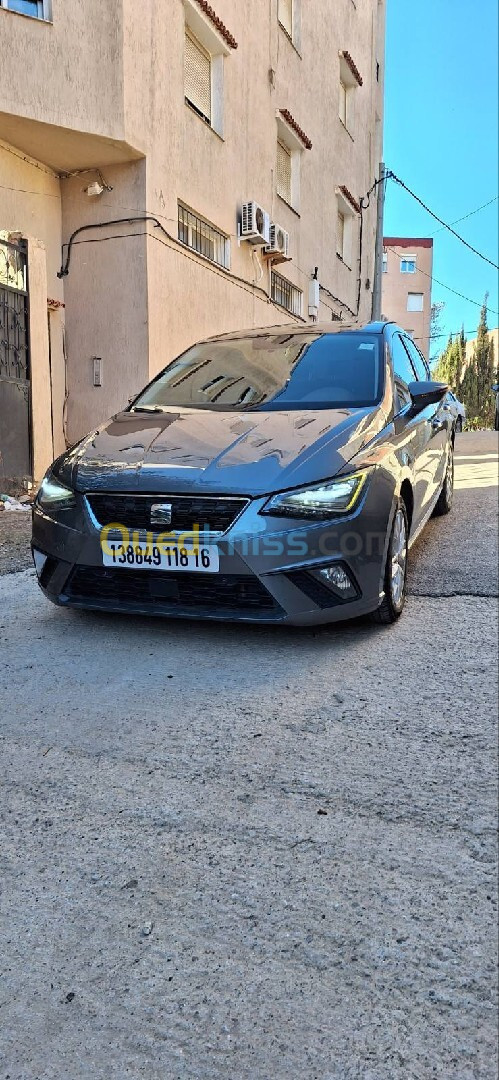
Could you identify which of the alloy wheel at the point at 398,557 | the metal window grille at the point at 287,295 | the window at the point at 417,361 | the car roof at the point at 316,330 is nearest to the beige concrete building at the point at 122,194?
the metal window grille at the point at 287,295

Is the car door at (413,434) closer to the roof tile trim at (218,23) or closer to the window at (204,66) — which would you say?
the window at (204,66)

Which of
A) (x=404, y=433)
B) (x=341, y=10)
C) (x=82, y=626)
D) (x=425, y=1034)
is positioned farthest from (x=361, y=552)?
(x=341, y=10)

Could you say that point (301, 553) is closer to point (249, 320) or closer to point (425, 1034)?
point (425, 1034)

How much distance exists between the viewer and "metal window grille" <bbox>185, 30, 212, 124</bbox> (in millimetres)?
8984

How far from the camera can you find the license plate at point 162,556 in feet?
8.86

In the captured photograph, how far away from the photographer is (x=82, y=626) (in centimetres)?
321

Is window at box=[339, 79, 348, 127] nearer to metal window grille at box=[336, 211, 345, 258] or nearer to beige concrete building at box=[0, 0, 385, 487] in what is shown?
metal window grille at box=[336, 211, 345, 258]

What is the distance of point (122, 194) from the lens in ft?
25.8

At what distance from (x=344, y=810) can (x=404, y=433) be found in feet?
7.29

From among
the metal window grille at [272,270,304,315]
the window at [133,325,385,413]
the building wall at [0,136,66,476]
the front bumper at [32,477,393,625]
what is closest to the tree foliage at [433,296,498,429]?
the metal window grille at [272,270,304,315]

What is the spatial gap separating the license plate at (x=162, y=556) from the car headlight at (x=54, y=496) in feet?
0.97

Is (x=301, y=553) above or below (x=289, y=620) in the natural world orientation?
above

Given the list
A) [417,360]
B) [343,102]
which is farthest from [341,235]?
[417,360]

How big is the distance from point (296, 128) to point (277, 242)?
8.46 feet
